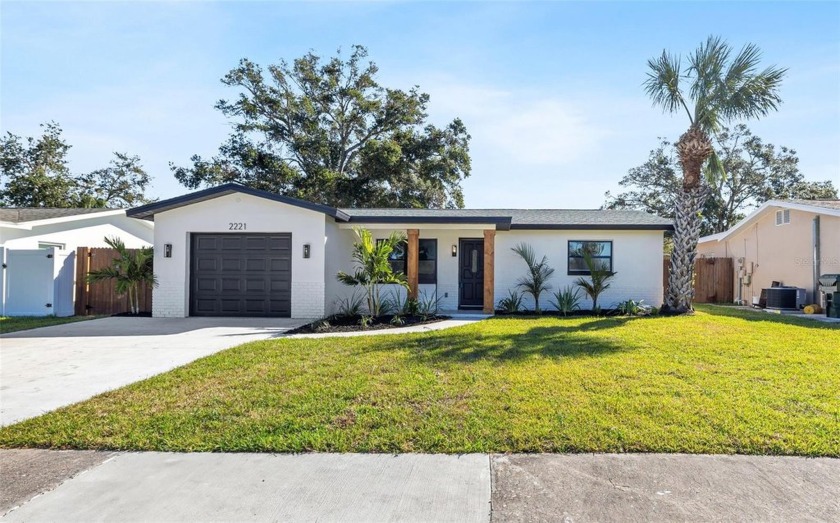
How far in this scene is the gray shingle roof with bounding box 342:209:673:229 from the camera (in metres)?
13.4

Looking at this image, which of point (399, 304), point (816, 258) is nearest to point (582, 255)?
point (399, 304)

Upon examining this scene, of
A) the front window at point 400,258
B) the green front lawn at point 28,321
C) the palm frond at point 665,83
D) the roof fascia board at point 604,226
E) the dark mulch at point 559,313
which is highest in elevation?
the palm frond at point 665,83

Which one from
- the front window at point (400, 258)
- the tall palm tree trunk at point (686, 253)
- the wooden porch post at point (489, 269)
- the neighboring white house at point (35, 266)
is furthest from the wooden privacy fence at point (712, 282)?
the neighboring white house at point (35, 266)

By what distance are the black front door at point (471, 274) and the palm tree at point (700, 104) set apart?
16.7 ft

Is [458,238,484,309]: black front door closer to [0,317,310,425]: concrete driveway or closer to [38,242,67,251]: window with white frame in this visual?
[0,317,310,425]: concrete driveway

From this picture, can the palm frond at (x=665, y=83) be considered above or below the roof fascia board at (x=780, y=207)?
above

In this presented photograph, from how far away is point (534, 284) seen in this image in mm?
14000

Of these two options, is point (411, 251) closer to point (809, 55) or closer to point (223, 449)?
point (223, 449)

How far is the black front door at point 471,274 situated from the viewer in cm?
1483

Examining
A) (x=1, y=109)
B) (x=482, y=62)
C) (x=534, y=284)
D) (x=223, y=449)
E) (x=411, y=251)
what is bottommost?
(x=223, y=449)

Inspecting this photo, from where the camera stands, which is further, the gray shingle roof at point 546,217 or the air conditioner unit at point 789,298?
the air conditioner unit at point 789,298

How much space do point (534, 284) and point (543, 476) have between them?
10802 mm

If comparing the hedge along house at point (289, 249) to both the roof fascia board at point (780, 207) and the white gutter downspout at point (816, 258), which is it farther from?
the white gutter downspout at point (816, 258)

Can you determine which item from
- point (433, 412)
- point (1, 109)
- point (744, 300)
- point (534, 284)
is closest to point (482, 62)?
point (534, 284)
